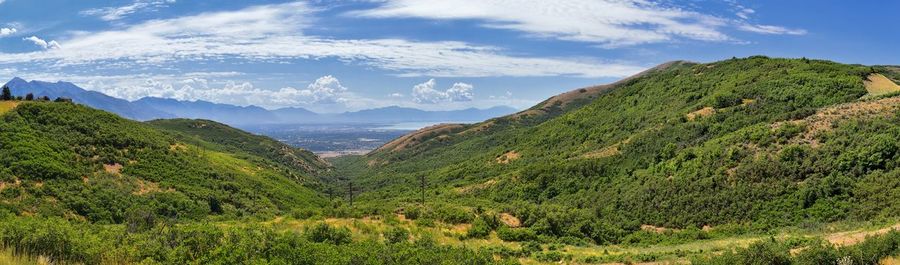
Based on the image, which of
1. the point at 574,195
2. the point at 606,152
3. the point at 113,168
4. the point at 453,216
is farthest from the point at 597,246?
the point at 113,168

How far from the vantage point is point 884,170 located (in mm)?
35469

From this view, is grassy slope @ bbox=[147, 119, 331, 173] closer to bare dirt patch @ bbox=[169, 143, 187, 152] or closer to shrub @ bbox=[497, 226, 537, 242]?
bare dirt patch @ bbox=[169, 143, 187, 152]

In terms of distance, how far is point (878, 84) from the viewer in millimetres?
63375

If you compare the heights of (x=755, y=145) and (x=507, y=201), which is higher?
(x=755, y=145)

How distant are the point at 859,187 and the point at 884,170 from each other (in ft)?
8.31

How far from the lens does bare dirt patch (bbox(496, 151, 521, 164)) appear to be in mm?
96475

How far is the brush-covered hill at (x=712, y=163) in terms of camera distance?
3672cm

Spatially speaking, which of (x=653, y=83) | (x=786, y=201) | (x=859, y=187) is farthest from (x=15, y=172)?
(x=653, y=83)

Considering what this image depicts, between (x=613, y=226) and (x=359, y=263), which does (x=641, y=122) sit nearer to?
(x=613, y=226)

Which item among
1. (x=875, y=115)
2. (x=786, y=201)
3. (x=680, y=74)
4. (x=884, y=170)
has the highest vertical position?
(x=680, y=74)

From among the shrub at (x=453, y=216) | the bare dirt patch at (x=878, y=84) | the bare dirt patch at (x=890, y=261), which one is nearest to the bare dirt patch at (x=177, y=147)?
the shrub at (x=453, y=216)

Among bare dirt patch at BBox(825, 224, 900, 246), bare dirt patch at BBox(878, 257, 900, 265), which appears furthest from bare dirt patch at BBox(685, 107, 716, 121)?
bare dirt patch at BBox(878, 257, 900, 265)

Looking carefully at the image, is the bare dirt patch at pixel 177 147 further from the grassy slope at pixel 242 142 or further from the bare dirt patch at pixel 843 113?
the bare dirt patch at pixel 843 113

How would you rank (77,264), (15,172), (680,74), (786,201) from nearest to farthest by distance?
1. (77,264)
2. (786,201)
3. (15,172)
4. (680,74)
